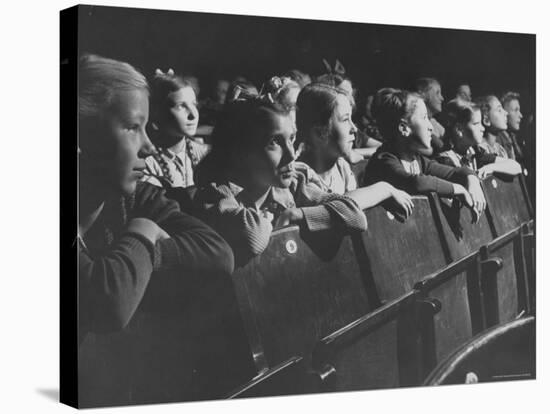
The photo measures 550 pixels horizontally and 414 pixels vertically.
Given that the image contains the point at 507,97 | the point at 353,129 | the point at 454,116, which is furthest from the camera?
the point at 507,97

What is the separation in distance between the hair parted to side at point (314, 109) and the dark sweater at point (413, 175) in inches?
17.7

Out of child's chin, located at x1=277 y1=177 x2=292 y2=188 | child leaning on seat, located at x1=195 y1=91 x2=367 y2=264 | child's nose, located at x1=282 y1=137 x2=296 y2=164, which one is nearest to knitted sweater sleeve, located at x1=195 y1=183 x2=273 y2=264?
child leaning on seat, located at x1=195 y1=91 x2=367 y2=264

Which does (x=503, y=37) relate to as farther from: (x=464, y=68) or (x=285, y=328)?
(x=285, y=328)

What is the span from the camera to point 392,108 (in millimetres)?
9297

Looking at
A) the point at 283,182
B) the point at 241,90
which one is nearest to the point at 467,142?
the point at 283,182

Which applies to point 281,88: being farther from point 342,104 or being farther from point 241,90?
point 342,104

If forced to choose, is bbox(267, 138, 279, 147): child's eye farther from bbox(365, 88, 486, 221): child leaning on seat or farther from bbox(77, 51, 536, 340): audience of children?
bbox(365, 88, 486, 221): child leaning on seat

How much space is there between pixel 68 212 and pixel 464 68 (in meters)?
2.99

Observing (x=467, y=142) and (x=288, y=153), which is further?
(x=467, y=142)

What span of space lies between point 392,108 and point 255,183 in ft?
3.86

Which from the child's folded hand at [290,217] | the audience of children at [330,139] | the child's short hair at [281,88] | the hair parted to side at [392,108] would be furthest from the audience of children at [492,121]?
the child's folded hand at [290,217]

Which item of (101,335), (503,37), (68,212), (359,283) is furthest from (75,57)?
(503,37)

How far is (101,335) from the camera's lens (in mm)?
8250

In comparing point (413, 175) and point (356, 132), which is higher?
point (356, 132)
